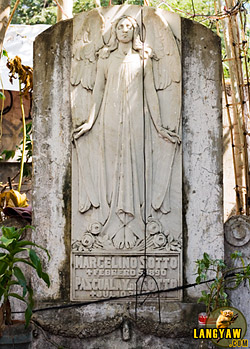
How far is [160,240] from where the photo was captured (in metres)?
7.73

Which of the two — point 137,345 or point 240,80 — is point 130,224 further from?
point 240,80

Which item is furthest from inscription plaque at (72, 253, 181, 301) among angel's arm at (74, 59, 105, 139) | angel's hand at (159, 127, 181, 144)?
angel's arm at (74, 59, 105, 139)

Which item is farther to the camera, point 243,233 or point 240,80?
point 240,80

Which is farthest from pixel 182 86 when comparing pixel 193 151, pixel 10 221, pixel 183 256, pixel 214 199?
pixel 10 221

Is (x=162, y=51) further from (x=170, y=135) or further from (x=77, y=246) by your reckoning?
(x=77, y=246)

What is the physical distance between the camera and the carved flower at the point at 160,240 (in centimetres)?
773

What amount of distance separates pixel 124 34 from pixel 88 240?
6.69 ft

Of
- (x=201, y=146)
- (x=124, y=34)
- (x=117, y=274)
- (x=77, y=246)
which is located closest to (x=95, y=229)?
(x=77, y=246)

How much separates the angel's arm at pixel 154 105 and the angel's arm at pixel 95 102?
1.42ft

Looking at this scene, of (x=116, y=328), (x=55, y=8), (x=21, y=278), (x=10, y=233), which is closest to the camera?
(x=21, y=278)

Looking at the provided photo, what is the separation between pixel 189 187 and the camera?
786 cm

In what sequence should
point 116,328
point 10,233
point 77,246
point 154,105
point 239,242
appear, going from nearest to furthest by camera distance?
point 10,233 → point 116,328 → point 77,246 → point 154,105 → point 239,242

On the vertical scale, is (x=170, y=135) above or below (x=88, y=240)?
above

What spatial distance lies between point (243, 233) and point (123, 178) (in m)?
1.31
